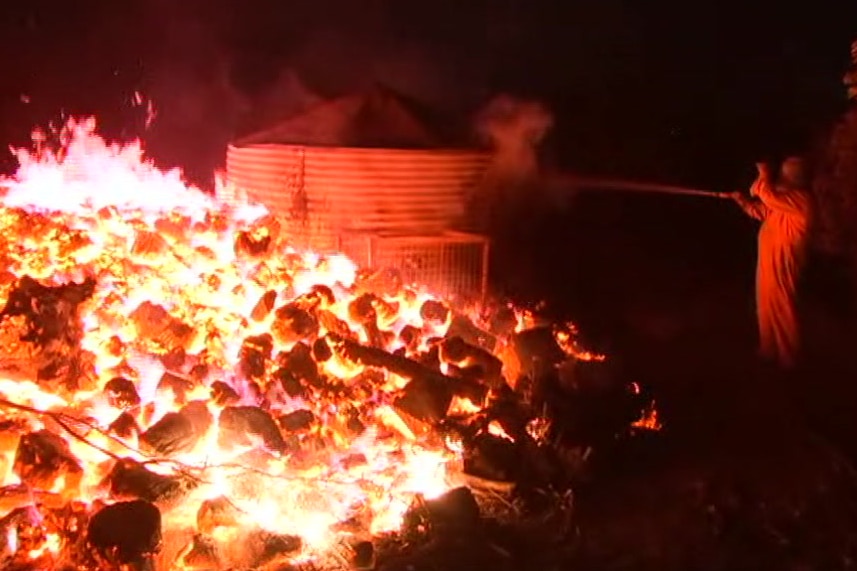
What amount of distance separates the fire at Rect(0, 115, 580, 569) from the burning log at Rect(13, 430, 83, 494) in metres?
0.01

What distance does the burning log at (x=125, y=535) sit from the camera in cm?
404

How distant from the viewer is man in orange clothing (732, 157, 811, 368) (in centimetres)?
713

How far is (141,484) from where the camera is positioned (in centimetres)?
442

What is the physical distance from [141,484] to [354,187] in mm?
3266

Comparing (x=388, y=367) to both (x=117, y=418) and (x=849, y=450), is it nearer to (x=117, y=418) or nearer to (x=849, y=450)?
(x=117, y=418)

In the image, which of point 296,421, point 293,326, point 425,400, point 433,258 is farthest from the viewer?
point 433,258

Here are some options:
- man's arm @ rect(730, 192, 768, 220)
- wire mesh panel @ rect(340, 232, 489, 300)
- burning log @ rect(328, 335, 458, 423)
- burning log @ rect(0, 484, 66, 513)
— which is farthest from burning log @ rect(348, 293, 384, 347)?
man's arm @ rect(730, 192, 768, 220)

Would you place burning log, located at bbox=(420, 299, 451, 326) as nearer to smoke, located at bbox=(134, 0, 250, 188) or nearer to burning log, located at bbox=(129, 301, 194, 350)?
burning log, located at bbox=(129, 301, 194, 350)

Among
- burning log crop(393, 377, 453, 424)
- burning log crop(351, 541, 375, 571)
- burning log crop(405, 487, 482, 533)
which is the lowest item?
burning log crop(351, 541, 375, 571)

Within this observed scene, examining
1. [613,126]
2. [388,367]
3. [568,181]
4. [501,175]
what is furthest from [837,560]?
[613,126]

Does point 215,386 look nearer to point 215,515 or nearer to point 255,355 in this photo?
point 255,355

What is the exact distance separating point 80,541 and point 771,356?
19.1 feet

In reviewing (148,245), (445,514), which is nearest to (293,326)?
(148,245)

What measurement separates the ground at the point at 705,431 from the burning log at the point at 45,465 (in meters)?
2.58
